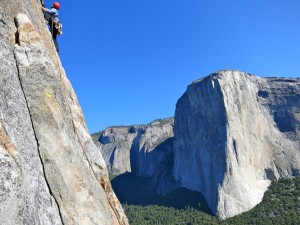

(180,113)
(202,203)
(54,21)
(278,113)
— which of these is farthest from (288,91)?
(54,21)

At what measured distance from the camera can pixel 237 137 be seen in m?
124

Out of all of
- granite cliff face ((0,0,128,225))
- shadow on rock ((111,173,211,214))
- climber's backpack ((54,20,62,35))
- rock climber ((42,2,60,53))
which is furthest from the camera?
shadow on rock ((111,173,211,214))

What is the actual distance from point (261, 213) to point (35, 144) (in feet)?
340

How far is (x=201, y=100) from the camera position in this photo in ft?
440

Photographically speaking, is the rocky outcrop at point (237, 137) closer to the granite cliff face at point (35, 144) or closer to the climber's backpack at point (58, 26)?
the climber's backpack at point (58, 26)

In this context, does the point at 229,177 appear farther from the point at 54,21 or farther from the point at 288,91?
the point at 54,21

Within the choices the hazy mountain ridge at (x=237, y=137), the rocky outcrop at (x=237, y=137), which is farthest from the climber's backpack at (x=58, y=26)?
the rocky outcrop at (x=237, y=137)

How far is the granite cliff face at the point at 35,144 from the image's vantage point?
8.71 m

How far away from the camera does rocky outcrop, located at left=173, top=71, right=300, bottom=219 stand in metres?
118

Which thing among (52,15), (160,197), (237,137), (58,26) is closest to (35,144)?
(52,15)

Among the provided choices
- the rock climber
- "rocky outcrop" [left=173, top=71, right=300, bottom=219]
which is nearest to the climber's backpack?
the rock climber

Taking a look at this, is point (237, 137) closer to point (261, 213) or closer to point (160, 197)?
point (261, 213)

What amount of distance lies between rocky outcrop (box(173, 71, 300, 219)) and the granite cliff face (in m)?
108

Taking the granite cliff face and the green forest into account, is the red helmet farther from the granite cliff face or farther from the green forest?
the green forest
